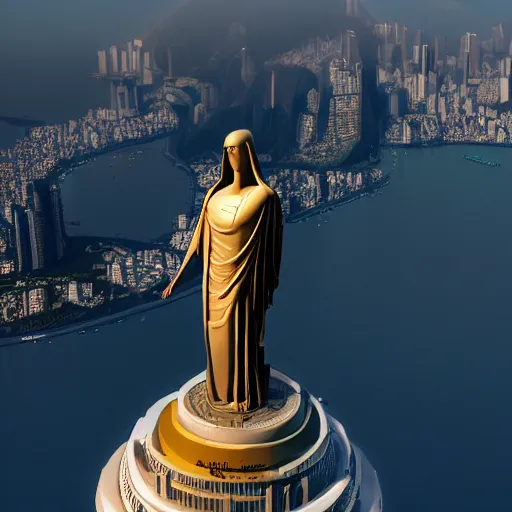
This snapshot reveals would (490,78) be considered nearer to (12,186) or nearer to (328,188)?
(328,188)

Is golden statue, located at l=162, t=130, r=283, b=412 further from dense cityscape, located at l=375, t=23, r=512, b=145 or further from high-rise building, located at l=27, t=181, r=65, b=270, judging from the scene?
dense cityscape, located at l=375, t=23, r=512, b=145

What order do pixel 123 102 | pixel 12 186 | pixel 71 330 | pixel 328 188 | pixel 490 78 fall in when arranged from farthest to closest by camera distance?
pixel 490 78 → pixel 328 188 → pixel 123 102 → pixel 12 186 → pixel 71 330

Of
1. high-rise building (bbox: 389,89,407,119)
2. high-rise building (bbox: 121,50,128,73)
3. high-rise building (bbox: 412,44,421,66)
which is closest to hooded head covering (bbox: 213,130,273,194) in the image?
high-rise building (bbox: 121,50,128,73)

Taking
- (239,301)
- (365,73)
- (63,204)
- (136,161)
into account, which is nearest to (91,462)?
(239,301)

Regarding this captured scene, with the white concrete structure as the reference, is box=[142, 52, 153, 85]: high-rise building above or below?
above

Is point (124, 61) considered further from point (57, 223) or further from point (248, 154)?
point (248, 154)

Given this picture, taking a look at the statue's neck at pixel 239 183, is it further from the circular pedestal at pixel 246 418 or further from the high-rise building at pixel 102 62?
the high-rise building at pixel 102 62
